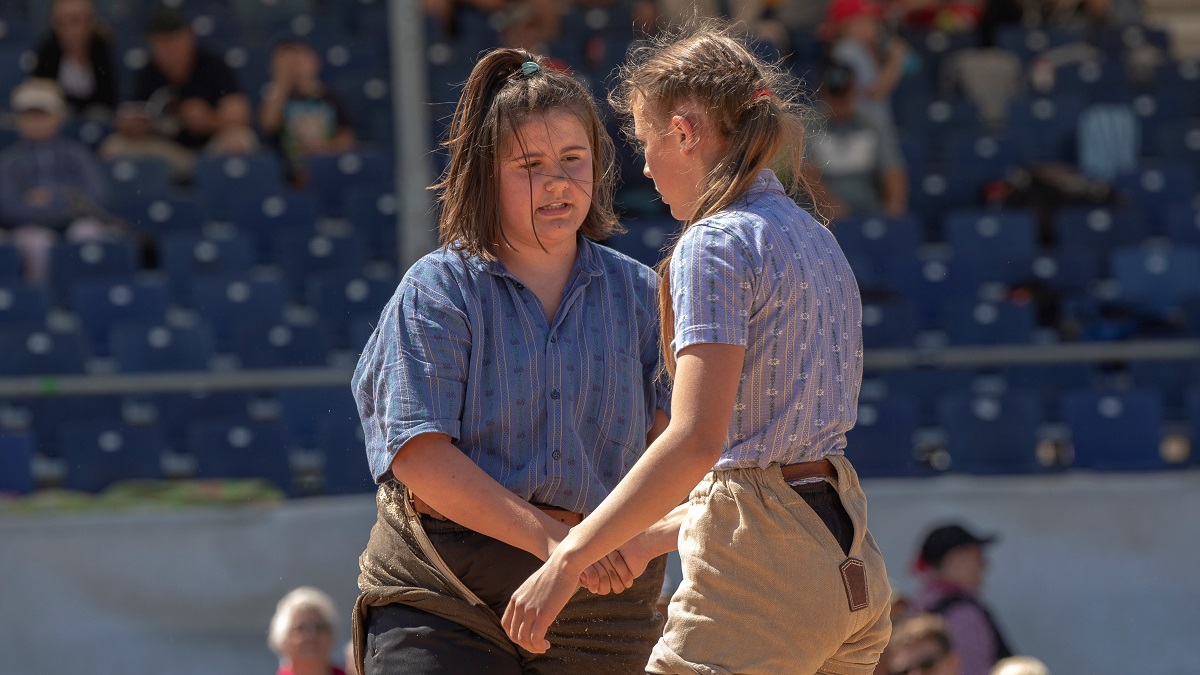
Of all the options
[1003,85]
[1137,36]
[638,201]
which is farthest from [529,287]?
[1137,36]

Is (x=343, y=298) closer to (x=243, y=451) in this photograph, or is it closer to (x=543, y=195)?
(x=243, y=451)

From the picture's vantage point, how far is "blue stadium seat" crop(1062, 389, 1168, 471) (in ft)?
24.1

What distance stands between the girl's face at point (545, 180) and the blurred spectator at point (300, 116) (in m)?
7.16

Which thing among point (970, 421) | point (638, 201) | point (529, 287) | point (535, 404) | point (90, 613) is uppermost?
point (529, 287)

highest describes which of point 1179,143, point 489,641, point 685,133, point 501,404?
point 685,133

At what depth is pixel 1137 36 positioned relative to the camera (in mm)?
11945

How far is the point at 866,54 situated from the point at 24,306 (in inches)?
212

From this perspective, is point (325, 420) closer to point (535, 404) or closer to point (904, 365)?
point (904, 365)

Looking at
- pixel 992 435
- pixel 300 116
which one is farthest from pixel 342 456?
pixel 300 116

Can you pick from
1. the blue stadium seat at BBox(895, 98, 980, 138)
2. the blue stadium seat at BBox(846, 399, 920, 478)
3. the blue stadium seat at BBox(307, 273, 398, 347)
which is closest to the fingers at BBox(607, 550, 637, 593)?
the blue stadium seat at BBox(846, 399, 920, 478)

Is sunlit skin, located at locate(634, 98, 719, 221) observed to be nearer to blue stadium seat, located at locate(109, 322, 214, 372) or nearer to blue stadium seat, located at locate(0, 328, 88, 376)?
blue stadium seat, located at locate(109, 322, 214, 372)

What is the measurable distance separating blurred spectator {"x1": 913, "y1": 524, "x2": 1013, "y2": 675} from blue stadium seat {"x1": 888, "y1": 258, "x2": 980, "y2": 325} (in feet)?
8.98

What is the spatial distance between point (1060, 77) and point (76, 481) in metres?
7.52

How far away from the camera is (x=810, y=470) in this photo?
2.15 m
